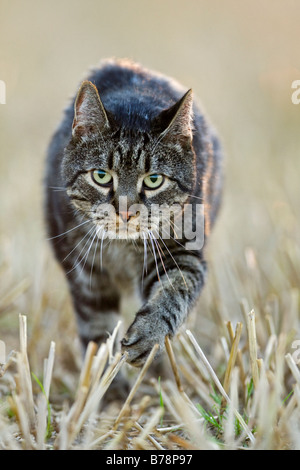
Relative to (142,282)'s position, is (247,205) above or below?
above

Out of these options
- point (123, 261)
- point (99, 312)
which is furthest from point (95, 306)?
point (123, 261)

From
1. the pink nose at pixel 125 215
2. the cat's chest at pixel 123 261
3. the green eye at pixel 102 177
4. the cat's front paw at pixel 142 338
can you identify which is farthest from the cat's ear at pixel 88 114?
the cat's front paw at pixel 142 338

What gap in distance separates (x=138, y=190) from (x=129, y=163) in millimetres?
117

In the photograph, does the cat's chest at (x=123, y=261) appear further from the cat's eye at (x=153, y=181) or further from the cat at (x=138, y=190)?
the cat's eye at (x=153, y=181)

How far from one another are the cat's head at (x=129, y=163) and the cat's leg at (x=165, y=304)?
0.58ft

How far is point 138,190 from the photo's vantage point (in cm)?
228

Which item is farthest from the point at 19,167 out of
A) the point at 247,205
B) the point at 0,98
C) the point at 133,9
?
the point at 133,9

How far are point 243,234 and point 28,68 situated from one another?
3.63m

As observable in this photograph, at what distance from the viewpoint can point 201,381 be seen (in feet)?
8.76

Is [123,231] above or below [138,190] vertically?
below

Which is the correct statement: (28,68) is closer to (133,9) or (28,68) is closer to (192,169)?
(133,9)

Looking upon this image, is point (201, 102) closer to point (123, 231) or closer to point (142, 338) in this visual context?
point (123, 231)

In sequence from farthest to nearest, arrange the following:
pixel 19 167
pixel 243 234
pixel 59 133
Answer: pixel 19 167
pixel 243 234
pixel 59 133

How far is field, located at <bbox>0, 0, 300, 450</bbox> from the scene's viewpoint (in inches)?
79.4
